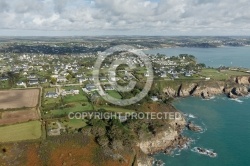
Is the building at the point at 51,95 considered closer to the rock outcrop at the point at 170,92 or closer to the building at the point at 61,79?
the building at the point at 61,79

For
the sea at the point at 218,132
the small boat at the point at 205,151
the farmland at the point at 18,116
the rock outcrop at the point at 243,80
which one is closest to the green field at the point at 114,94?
the sea at the point at 218,132

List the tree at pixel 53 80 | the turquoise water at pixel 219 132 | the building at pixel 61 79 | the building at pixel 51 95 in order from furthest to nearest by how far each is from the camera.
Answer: the building at pixel 61 79 → the tree at pixel 53 80 → the building at pixel 51 95 → the turquoise water at pixel 219 132

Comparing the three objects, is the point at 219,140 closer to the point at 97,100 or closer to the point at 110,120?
the point at 110,120

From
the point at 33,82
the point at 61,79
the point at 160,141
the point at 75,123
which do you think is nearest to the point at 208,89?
the point at 160,141

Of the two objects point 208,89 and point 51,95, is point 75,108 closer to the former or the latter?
point 51,95

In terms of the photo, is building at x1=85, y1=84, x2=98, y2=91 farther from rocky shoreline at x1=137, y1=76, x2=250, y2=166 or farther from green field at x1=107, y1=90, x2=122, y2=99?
rocky shoreline at x1=137, y1=76, x2=250, y2=166

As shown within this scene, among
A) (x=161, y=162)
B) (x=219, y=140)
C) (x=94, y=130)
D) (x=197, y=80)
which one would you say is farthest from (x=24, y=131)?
(x=197, y=80)

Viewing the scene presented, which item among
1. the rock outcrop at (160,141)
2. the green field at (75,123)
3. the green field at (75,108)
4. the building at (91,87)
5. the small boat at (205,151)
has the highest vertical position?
the building at (91,87)
